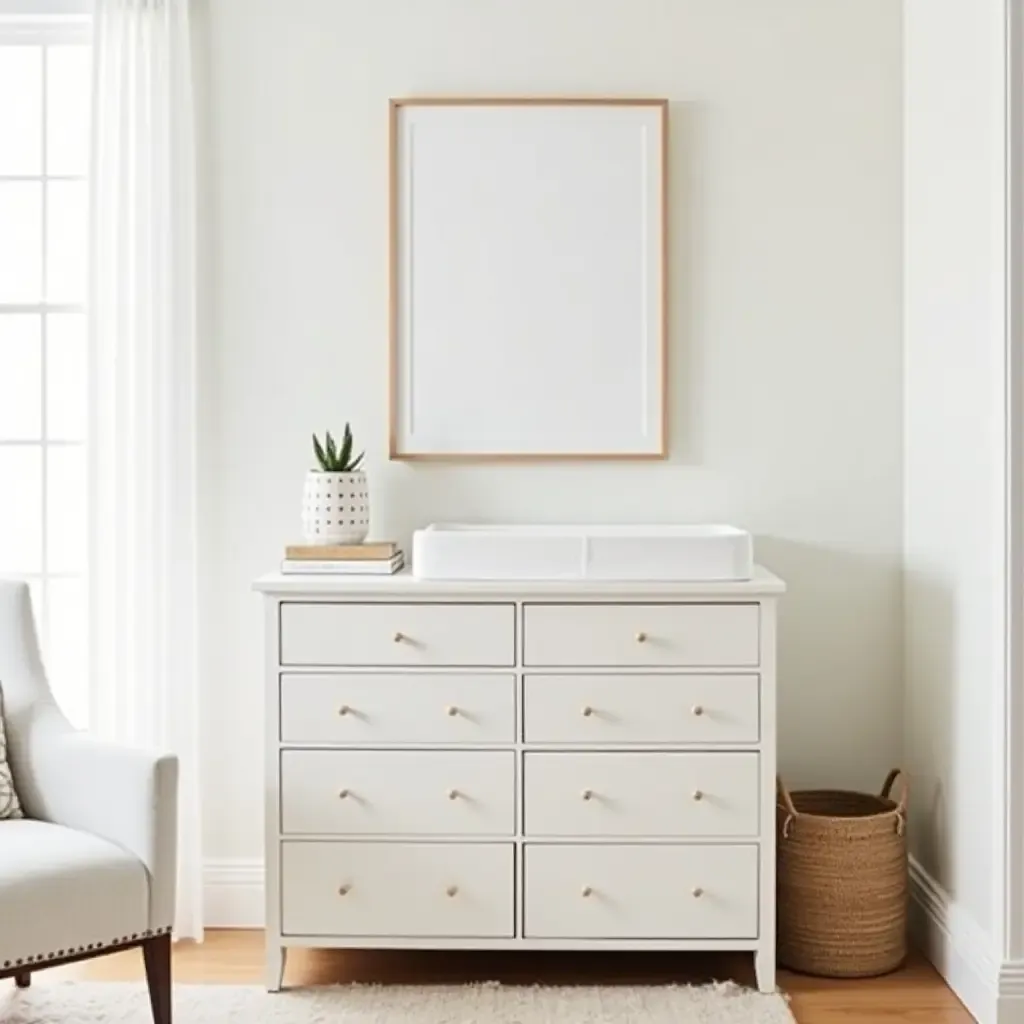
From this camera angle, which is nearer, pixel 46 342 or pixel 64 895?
pixel 64 895

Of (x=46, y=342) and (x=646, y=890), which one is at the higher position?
(x=46, y=342)

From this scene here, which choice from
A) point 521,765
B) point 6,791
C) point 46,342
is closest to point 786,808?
point 521,765

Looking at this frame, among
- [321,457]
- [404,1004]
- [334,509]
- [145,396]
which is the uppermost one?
[145,396]

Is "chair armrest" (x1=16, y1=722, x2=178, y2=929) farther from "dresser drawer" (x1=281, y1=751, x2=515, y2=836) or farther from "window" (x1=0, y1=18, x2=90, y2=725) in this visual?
"window" (x1=0, y1=18, x2=90, y2=725)

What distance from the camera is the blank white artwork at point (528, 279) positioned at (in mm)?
3514

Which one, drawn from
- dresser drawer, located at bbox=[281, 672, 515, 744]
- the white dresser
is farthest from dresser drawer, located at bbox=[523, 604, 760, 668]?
dresser drawer, located at bbox=[281, 672, 515, 744]

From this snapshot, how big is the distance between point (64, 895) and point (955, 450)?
77.9 inches

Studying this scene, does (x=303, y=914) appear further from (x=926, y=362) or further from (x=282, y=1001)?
(x=926, y=362)

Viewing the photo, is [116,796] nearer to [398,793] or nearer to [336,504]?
[398,793]

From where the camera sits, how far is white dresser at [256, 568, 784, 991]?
3113mm

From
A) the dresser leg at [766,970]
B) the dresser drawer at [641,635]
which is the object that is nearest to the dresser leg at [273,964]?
the dresser drawer at [641,635]

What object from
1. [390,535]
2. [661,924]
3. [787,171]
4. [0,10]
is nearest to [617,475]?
[390,535]

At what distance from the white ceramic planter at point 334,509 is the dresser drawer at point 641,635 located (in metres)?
0.47

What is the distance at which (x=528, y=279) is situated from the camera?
3.54 metres
